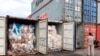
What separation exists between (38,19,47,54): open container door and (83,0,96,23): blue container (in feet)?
17.9

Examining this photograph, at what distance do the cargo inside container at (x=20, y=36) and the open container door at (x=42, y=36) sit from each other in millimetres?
675

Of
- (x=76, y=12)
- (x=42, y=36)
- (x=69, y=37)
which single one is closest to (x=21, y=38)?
(x=42, y=36)

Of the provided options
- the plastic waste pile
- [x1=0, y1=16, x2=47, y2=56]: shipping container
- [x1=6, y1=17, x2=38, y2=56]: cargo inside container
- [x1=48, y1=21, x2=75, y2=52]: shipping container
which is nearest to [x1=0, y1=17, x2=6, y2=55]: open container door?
[x1=0, y1=16, x2=47, y2=56]: shipping container

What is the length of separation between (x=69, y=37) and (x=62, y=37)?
89cm

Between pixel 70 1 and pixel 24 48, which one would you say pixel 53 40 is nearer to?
pixel 24 48

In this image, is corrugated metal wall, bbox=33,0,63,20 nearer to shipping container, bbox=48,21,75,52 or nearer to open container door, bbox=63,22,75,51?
shipping container, bbox=48,21,75,52

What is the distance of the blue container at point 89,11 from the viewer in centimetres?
1741

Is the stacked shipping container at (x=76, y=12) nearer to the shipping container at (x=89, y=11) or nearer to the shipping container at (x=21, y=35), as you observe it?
the shipping container at (x=89, y=11)

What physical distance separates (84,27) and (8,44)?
24.3 ft

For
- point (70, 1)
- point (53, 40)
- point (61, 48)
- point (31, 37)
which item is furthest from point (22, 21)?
point (70, 1)

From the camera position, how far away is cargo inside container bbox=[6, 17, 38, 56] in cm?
1291

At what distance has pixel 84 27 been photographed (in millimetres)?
16875

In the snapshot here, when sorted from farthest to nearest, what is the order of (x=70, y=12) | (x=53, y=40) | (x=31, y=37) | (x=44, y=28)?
(x=70, y=12), (x=53, y=40), (x=31, y=37), (x=44, y=28)

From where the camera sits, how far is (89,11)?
58.2 ft
